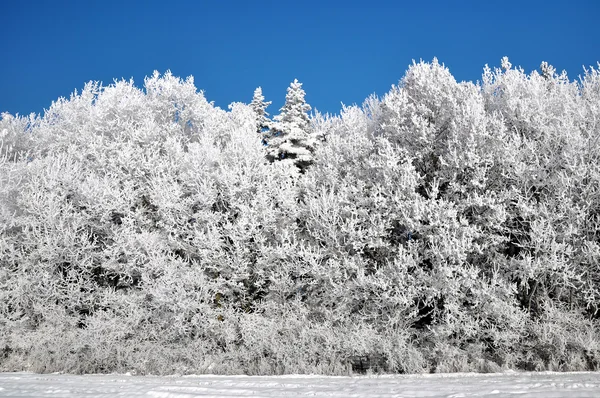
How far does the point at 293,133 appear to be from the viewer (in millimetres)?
23922

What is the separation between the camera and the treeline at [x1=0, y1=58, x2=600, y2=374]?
36.8 feet

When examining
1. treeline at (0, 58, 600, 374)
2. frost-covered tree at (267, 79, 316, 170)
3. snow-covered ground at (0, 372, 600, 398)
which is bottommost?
snow-covered ground at (0, 372, 600, 398)

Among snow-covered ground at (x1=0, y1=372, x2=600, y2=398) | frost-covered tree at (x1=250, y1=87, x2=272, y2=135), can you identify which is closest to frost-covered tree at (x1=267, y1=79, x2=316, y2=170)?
frost-covered tree at (x1=250, y1=87, x2=272, y2=135)

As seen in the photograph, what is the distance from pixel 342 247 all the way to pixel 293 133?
1231cm

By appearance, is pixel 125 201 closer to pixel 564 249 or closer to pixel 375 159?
pixel 375 159

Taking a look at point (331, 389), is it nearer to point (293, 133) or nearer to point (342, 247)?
point (342, 247)

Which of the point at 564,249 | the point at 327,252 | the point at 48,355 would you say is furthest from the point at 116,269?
the point at 564,249

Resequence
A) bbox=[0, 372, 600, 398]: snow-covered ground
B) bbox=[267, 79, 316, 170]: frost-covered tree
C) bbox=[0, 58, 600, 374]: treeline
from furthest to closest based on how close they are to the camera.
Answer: bbox=[267, 79, 316, 170]: frost-covered tree
bbox=[0, 58, 600, 374]: treeline
bbox=[0, 372, 600, 398]: snow-covered ground

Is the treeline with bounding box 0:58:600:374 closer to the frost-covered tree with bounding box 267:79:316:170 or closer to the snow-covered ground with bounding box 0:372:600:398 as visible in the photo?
the snow-covered ground with bounding box 0:372:600:398

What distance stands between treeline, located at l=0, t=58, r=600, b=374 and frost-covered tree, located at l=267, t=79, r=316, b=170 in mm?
5092

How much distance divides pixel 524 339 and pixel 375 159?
7469 millimetres

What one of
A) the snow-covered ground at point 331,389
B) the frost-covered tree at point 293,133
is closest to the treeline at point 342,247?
the snow-covered ground at point 331,389

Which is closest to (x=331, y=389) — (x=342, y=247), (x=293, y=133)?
(x=342, y=247)

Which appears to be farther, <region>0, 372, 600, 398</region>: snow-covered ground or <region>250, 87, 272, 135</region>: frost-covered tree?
<region>250, 87, 272, 135</region>: frost-covered tree
